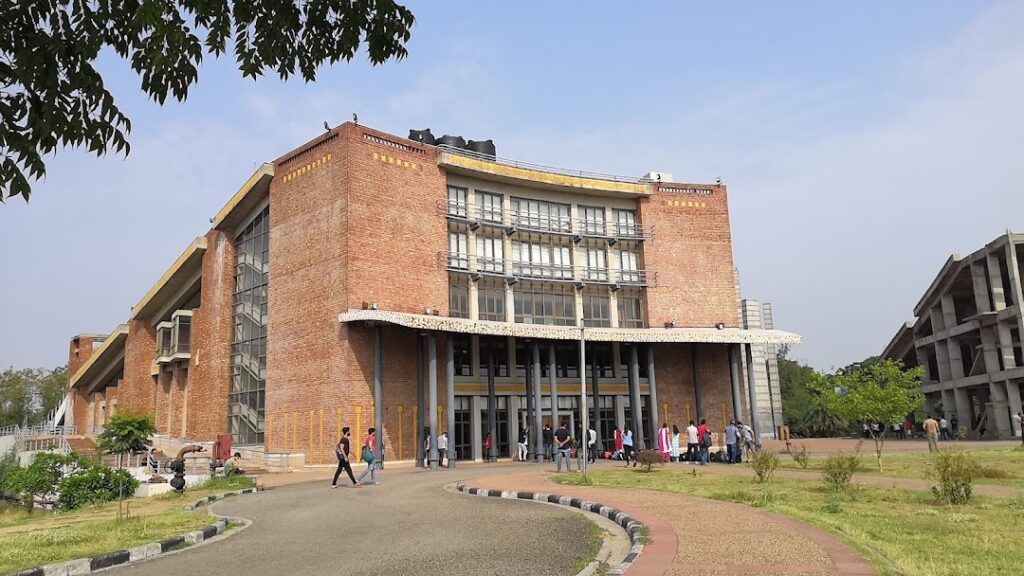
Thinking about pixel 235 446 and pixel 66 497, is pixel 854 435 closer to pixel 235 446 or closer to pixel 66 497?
pixel 235 446

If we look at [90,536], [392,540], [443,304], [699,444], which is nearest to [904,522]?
[392,540]

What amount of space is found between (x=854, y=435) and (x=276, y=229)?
43676 millimetres

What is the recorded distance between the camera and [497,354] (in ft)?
116

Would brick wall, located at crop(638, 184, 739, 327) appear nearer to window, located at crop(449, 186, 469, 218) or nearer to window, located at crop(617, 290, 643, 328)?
window, located at crop(617, 290, 643, 328)

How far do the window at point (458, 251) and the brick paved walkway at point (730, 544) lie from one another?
75.0 feet

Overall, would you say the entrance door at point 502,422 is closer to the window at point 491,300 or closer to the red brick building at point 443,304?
the red brick building at point 443,304

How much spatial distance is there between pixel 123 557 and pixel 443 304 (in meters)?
23.9

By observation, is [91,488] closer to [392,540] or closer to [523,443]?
[392,540]

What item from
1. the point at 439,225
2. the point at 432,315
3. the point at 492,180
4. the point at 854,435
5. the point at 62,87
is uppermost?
the point at 492,180

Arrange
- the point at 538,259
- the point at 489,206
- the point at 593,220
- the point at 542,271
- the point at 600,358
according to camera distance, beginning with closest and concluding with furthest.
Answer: the point at 489,206 < the point at 542,271 < the point at 538,259 < the point at 600,358 < the point at 593,220

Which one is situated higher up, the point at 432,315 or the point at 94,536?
the point at 432,315

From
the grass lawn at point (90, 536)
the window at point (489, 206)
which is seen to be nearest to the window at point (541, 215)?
the window at point (489, 206)

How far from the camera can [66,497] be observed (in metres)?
20.1

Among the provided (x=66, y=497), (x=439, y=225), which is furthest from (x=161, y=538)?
(x=439, y=225)
